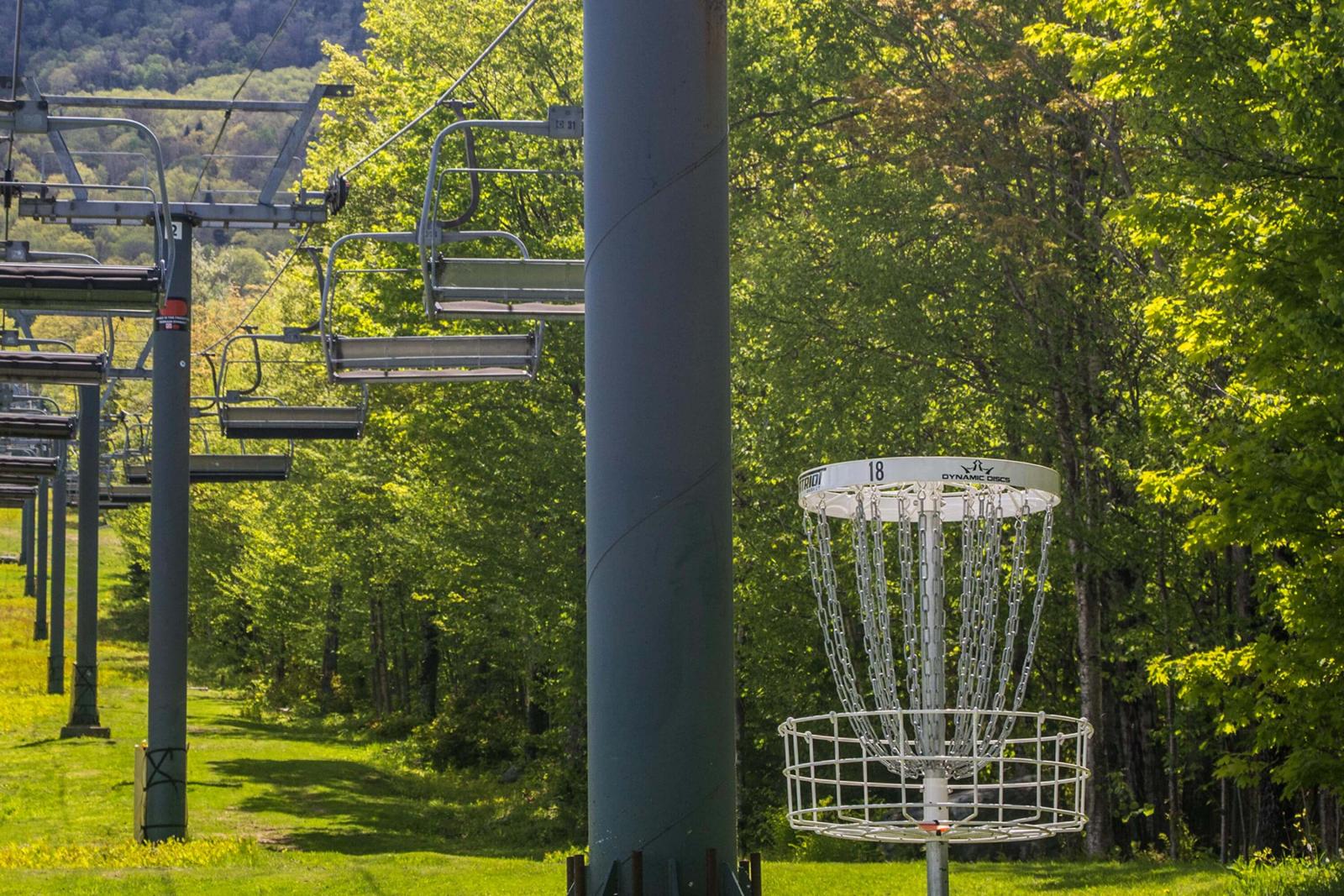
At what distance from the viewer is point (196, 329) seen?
81.0 meters

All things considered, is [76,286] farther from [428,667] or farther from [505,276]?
[428,667]

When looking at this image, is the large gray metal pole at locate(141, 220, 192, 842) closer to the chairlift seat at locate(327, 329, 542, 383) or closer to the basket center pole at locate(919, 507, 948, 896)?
the chairlift seat at locate(327, 329, 542, 383)

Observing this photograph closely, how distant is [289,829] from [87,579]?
10058 millimetres

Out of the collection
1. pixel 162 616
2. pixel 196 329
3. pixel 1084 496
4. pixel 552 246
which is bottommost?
pixel 162 616

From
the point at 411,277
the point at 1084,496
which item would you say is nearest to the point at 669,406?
the point at 1084,496

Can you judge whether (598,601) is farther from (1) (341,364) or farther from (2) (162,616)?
(2) (162,616)

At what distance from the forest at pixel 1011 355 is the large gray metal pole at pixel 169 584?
18.2 feet

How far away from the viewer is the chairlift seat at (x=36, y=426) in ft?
75.0

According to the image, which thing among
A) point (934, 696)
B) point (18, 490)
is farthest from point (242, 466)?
point (934, 696)

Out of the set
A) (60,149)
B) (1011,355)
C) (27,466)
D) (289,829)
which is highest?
(60,149)

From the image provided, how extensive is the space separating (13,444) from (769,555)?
105 ft

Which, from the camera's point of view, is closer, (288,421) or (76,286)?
(76,286)

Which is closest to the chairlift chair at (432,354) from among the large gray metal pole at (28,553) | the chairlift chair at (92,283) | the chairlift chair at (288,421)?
the chairlift chair at (92,283)

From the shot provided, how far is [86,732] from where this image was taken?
3422 cm
